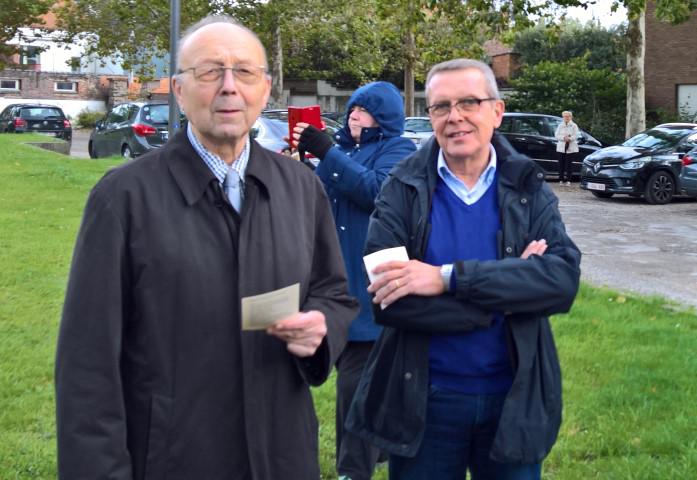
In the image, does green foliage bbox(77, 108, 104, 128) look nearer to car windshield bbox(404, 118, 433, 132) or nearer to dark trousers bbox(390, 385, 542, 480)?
car windshield bbox(404, 118, 433, 132)

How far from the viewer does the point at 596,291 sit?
9.34 m

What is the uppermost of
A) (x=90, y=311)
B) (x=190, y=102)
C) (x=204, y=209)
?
(x=190, y=102)

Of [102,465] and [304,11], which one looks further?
[304,11]

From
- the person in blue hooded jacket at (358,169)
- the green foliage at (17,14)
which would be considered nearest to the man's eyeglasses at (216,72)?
the person in blue hooded jacket at (358,169)

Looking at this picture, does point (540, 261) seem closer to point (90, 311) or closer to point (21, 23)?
point (90, 311)

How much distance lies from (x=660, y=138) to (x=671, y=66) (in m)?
16.1

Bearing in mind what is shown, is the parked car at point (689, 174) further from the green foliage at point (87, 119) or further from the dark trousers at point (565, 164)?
the green foliage at point (87, 119)

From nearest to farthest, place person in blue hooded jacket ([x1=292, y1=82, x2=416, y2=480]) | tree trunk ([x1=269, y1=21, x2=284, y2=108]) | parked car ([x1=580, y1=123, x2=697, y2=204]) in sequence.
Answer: person in blue hooded jacket ([x1=292, y1=82, x2=416, y2=480])
parked car ([x1=580, y1=123, x2=697, y2=204])
tree trunk ([x1=269, y1=21, x2=284, y2=108])

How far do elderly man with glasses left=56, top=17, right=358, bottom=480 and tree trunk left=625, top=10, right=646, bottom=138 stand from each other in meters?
25.4

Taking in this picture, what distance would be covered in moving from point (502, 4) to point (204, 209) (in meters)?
20.8

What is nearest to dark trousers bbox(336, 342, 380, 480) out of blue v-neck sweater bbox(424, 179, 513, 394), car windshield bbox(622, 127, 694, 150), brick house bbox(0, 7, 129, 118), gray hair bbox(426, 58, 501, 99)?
blue v-neck sweater bbox(424, 179, 513, 394)

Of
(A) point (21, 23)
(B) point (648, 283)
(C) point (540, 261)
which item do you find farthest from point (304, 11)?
(C) point (540, 261)

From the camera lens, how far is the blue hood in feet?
14.7

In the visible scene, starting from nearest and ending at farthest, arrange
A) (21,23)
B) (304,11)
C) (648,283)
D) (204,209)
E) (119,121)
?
(204,209) < (648,283) < (119,121) < (304,11) < (21,23)
